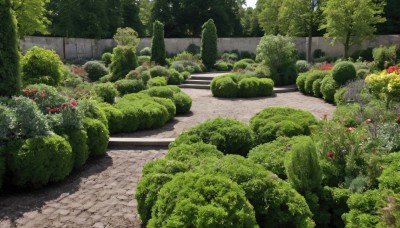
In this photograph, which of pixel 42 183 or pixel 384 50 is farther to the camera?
pixel 384 50

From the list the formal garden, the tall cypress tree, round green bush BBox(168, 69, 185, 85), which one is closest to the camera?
the formal garden

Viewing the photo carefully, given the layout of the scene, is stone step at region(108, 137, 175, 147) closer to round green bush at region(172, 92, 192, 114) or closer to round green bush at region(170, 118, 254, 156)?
round green bush at region(170, 118, 254, 156)

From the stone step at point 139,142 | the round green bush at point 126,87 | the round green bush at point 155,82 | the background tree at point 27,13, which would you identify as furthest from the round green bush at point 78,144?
the background tree at point 27,13

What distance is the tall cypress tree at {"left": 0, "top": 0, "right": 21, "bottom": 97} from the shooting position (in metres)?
7.21

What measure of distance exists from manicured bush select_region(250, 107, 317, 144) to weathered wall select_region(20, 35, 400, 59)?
24326mm

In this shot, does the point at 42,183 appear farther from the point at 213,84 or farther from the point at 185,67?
the point at 185,67

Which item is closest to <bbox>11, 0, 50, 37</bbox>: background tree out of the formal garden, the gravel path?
the gravel path

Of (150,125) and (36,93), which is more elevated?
(36,93)

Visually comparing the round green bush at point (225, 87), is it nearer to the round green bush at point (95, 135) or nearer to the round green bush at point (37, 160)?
the round green bush at point (95, 135)

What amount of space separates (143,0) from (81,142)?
5649 cm

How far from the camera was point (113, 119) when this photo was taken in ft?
29.3

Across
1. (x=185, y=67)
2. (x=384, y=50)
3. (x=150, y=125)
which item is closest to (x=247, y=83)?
(x=384, y=50)

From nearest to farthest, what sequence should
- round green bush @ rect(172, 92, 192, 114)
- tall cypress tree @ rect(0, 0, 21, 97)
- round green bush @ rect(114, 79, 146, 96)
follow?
tall cypress tree @ rect(0, 0, 21, 97)
round green bush @ rect(172, 92, 192, 114)
round green bush @ rect(114, 79, 146, 96)

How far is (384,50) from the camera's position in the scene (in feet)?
48.9
